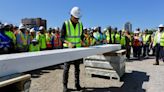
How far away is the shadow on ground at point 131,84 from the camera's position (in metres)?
7.71

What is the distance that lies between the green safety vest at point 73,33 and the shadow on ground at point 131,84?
122 cm

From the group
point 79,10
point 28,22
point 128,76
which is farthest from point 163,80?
point 28,22

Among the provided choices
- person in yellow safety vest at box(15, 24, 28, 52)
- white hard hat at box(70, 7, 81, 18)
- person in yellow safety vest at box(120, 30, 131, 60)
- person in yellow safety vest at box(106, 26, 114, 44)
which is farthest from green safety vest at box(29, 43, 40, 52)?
person in yellow safety vest at box(120, 30, 131, 60)

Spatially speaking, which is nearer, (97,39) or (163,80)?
(163,80)

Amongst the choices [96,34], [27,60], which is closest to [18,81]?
[27,60]

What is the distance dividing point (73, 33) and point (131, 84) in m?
2.49

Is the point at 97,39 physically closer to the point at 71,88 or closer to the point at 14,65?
the point at 71,88

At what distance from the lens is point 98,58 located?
9297 millimetres

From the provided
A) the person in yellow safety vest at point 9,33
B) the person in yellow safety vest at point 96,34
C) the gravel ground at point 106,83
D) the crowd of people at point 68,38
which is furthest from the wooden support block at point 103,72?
the person in yellow safety vest at point 96,34

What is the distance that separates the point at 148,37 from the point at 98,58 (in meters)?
12.1

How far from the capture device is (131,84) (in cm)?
860

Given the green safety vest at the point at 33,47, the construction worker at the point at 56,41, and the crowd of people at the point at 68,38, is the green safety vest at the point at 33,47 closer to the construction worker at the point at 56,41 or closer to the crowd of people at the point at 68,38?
the crowd of people at the point at 68,38

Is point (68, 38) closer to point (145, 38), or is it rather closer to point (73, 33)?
point (73, 33)

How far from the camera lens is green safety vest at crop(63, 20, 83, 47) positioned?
718 cm
